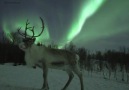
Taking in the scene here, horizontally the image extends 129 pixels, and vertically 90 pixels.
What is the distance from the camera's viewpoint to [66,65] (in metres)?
10.1

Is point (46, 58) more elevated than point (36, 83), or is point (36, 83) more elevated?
point (46, 58)

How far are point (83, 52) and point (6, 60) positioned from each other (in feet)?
59.7

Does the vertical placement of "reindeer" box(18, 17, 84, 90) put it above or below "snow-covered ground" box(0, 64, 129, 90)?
above

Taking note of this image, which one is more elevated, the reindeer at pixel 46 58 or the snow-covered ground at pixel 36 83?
the reindeer at pixel 46 58

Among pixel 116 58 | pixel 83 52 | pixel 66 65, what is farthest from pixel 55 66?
pixel 83 52

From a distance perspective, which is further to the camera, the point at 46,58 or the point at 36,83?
the point at 36,83

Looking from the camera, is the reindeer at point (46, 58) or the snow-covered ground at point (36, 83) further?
the snow-covered ground at point (36, 83)

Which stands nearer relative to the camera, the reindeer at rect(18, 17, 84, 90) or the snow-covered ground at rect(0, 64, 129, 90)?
the reindeer at rect(18, 17, 84, 90)

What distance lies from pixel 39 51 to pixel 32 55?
0.36 metres

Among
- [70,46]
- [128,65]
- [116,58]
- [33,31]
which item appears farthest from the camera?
[70,46]

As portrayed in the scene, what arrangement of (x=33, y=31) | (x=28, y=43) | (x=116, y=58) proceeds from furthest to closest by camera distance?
1. (x=116, y=58)
2. (x=33, y=31)
3. (x=28, y=43)

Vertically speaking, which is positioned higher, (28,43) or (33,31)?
(33,31)

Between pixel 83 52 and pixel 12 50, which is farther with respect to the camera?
pixel 83 52

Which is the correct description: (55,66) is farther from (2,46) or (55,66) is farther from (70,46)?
(70,46)
